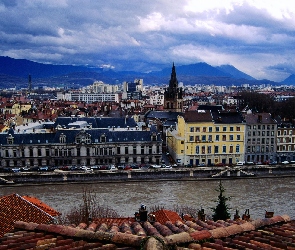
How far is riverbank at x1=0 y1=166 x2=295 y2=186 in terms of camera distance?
3462cm

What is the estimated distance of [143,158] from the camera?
3978 cm

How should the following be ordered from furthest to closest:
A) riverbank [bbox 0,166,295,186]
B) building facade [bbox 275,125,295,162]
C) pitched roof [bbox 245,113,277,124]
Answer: building facade [bbox 275,125,295,162], pitched roof [bbox 245,113,277,124], riverbank [bbox 0,166,295,186]

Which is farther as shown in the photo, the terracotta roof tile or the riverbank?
the riverbank

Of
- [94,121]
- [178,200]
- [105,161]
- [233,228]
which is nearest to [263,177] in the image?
[178,200]

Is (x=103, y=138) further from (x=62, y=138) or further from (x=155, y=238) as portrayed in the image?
(x=155, y=238)

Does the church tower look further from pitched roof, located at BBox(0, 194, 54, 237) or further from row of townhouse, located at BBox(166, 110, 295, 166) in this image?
pitched roof, located at BBox(0, 194, 54, 237)

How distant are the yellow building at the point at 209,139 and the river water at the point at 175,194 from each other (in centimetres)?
474

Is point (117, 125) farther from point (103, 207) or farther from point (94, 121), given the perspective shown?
point (103, 207)

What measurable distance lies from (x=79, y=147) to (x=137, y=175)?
284 inches

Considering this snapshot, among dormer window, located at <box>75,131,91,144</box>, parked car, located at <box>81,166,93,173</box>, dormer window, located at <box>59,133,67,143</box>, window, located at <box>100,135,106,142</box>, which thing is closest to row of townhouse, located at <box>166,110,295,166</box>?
window, located at <box>100,135,106,142</box>

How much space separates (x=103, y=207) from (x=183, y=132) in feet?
51.2

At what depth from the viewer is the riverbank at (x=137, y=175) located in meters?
34.6

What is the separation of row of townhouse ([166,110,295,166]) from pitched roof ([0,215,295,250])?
3426cm

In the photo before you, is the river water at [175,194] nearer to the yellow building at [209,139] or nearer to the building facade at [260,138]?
the yellow building at [209,139]
